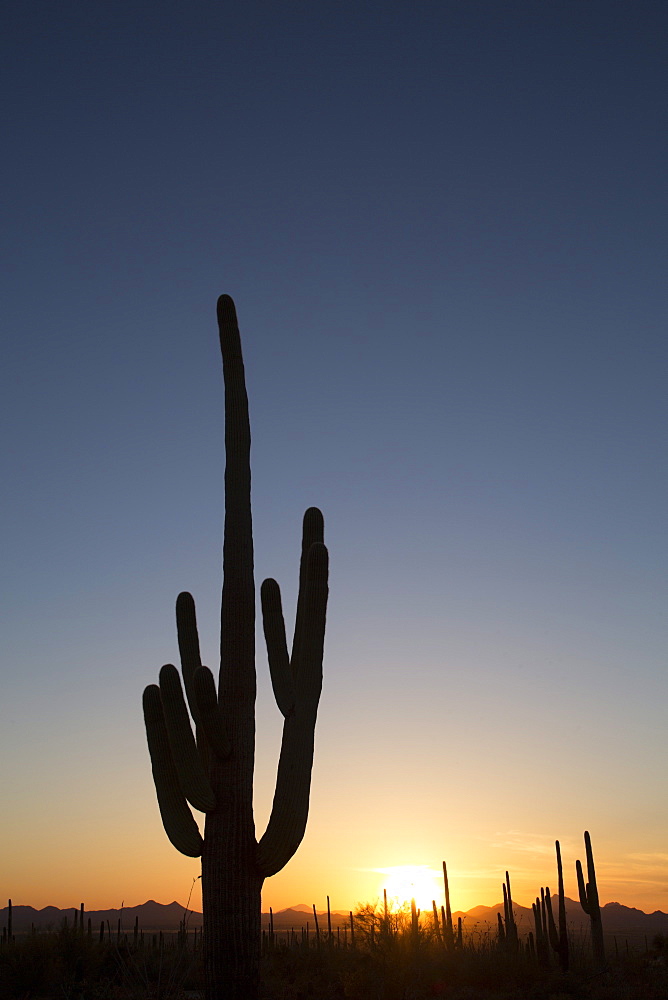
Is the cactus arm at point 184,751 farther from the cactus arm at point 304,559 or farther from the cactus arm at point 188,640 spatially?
the cactus arm at point 304,559

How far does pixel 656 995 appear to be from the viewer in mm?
20609

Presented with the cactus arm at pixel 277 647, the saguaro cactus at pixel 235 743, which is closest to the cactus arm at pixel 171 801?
the saguaro cactus at pixel 235 743

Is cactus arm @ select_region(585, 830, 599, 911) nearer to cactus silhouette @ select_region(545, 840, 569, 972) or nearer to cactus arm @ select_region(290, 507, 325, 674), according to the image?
cactus silhouette @ select_region(545, 840, 569, 972)

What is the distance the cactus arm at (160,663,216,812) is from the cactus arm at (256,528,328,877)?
0.65 m

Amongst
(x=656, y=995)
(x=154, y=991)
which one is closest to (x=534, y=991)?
(x=656, y=995)

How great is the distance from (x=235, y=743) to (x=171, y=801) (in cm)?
76

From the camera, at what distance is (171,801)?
8.16m

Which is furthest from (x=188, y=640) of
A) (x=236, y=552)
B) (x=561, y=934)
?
(x=561, y=934)

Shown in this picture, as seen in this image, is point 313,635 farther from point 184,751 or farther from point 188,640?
point 184,751

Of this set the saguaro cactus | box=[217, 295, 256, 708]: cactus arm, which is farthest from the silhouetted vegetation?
box=[217, 295, 256, 708]: cactus arm

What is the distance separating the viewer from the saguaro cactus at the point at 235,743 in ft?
25.9

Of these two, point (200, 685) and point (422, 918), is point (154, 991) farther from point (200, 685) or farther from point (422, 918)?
point (422, 918)

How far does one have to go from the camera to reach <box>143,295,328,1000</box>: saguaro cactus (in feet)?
25.9

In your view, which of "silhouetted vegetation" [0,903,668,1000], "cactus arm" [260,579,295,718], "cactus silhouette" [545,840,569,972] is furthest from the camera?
"cactus silhouette" [545,840,569,972]
